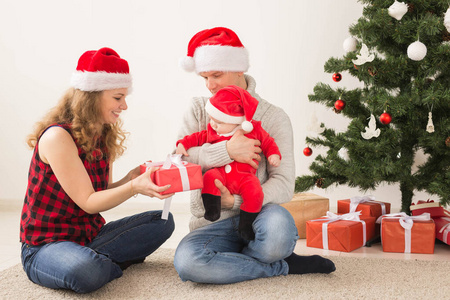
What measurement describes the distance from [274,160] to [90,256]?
0.73 metres

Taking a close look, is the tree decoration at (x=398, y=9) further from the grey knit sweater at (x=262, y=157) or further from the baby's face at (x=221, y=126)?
the baby's face at (x=221, y=126)

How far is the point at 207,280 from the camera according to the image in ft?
5.67

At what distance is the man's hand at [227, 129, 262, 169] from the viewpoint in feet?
5.54

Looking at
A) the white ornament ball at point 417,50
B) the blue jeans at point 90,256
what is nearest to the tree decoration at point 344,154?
the white ornament ball at point 417,50

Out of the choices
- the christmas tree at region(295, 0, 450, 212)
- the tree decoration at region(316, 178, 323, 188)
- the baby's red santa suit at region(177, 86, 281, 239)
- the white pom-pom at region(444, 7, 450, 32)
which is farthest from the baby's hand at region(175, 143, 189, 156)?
the white pom-pom at region(444, 7, 450, 32)

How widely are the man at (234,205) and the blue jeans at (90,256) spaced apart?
0.23m

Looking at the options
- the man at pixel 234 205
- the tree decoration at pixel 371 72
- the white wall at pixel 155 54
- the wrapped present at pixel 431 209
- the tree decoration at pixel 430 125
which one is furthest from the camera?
the white wall at pixel 155 54

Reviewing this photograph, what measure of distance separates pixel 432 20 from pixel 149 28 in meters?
1.89

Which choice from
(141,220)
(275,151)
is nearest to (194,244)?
(141,220)

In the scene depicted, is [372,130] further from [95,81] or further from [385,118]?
[95,81]

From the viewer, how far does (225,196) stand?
173 cm

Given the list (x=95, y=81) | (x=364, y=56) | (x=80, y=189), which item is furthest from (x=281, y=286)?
(x=364, y=56)

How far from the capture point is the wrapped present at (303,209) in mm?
2602

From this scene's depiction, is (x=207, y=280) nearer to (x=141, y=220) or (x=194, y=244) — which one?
(x=194, y=244)
